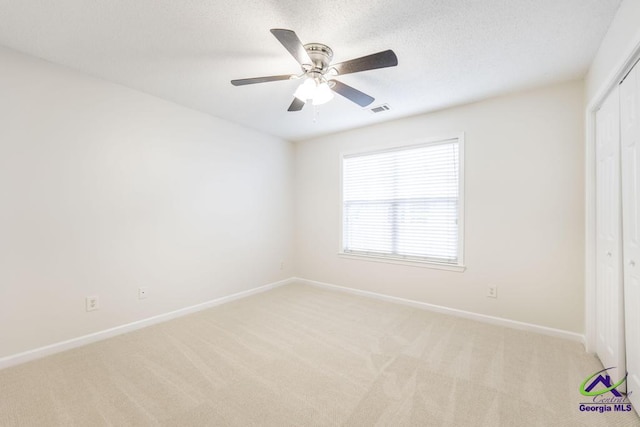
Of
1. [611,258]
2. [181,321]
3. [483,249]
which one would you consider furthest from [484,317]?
[181,321]

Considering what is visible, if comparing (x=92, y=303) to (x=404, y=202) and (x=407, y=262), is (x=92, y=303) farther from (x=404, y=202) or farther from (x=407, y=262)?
(x=404, y=202)

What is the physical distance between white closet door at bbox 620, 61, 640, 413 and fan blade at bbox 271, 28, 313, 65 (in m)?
1.93

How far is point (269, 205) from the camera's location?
4367 millimetres

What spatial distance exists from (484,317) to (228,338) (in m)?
2.75

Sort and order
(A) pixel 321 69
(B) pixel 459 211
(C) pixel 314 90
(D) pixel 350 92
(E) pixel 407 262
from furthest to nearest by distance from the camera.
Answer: (E) pixel 407 262 < (B) pixel 459 211 < (D) pixel 350 92 < (A) pixel 321 69 < (C) pixel 314 90

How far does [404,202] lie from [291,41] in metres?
2.61

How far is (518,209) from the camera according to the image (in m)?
2.86

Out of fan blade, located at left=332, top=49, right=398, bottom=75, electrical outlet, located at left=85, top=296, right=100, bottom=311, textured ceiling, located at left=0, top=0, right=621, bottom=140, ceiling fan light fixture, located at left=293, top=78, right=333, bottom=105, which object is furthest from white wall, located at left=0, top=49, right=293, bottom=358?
fan blade, located at left=332, top=49, right=398, bottom=75

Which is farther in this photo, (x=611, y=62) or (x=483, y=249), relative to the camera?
(x=483, y=249)

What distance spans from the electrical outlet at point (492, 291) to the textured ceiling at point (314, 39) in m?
2.08

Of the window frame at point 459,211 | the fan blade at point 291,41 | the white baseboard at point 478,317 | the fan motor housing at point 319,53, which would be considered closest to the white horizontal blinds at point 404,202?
the window frame at point 459,211

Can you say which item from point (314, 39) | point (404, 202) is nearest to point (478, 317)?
point (404, 202)

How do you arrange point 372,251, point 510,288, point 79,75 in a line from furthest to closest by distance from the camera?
1. point 372,251
2. point 510,288
3. point 79,75

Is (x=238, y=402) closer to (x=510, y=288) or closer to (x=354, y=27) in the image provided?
(x=354, y=27)
